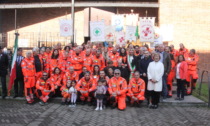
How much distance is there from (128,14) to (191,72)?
8.12 m

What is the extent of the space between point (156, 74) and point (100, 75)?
195 cm

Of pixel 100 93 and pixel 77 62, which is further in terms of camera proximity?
pixel 77 62

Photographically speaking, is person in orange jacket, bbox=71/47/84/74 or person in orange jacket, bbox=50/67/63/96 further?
person in orange jacket, bbox=71/47/84/74

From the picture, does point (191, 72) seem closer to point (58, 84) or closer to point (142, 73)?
point (142, 73)

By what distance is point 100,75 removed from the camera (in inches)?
348

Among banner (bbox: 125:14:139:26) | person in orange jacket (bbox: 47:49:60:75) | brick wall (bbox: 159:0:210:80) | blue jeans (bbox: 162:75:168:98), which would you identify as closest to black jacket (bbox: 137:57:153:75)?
blue jeans (bbox: 162:75:168:98)

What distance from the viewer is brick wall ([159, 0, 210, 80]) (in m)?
15.5

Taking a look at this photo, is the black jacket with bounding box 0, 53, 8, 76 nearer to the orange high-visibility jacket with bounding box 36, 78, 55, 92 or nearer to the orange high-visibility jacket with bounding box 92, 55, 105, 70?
the orange high-visibility jacket with bounding box 36, 78, 55, 92

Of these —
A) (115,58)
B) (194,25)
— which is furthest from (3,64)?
(194,25)

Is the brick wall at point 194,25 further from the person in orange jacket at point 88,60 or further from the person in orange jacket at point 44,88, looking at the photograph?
the person in orange jacket at point 44,88

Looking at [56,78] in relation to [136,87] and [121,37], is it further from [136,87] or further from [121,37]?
[121,37]

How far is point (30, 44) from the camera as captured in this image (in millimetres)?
18328

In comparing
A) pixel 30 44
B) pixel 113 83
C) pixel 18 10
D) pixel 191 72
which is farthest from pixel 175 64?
pixel 18 10

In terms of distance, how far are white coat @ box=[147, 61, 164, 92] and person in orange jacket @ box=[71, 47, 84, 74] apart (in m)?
2.71
